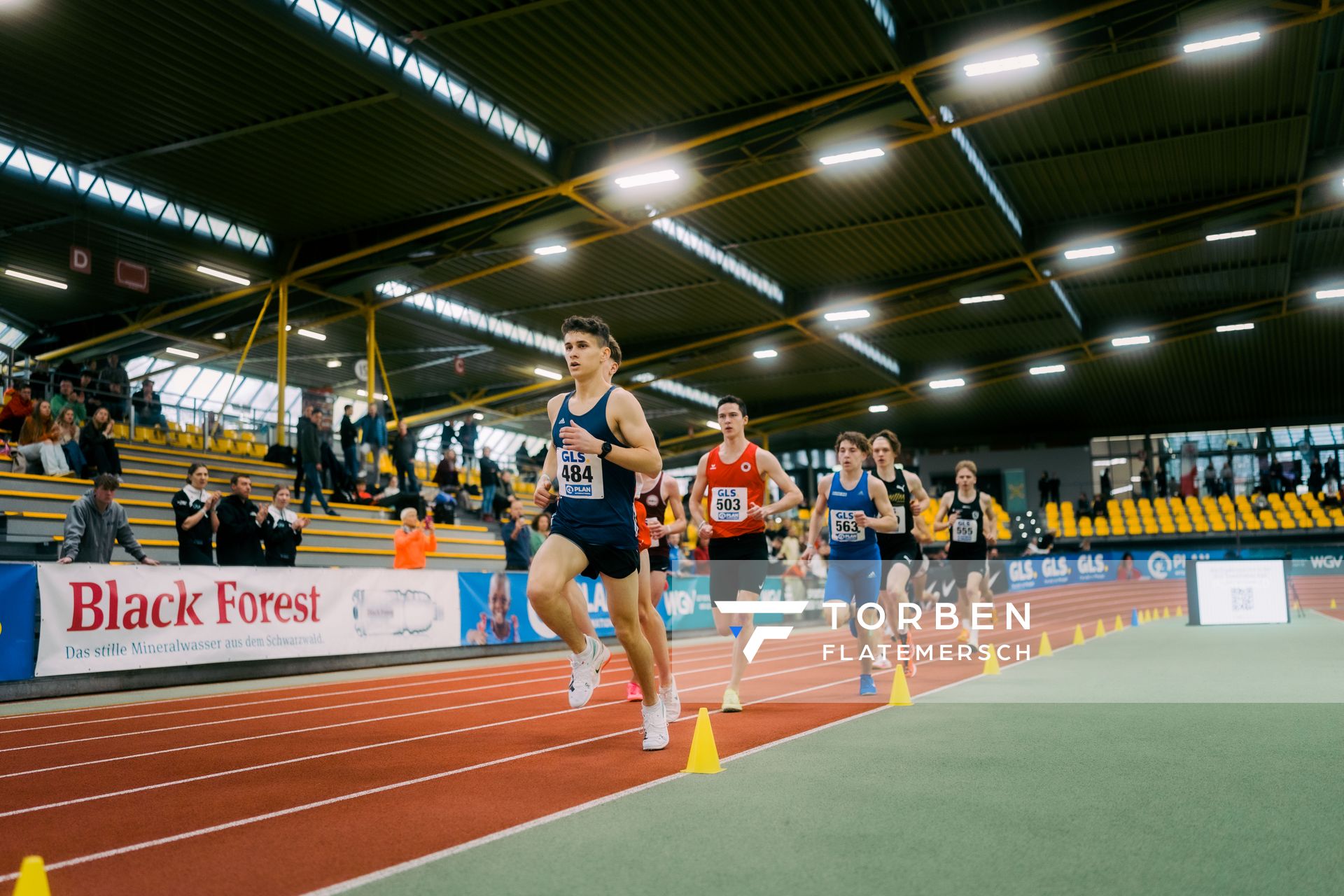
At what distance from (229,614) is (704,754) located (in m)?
8.08

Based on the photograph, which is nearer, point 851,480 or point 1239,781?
point 1239,781

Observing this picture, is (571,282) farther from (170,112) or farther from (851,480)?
(851,480)

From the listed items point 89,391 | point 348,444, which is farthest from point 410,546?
point 89,391

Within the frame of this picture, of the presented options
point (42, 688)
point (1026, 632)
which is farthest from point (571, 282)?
point (42, 688)

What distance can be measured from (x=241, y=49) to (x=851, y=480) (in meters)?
11.8

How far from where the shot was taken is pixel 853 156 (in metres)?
19.8

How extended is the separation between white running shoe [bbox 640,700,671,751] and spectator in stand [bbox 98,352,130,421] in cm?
1967

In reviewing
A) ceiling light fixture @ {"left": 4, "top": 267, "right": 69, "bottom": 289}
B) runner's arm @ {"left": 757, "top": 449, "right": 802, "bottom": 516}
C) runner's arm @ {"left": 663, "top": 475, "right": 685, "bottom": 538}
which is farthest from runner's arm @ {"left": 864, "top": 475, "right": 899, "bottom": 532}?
ceiling light fixture @ {"left": 4, "top": 267, "right": 69, "bottom": 289}

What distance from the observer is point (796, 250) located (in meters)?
26.8

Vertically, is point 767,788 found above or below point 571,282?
below

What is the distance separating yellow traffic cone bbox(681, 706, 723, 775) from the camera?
505 centimetres

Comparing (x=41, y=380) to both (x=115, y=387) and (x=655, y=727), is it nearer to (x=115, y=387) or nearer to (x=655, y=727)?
(x=115, y=387)

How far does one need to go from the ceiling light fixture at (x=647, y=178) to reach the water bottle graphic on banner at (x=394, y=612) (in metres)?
9.25

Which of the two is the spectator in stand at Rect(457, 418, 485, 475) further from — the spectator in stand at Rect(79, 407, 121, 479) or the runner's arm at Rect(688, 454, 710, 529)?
the runner's arm at Rect(688, 454, 710, 529)
